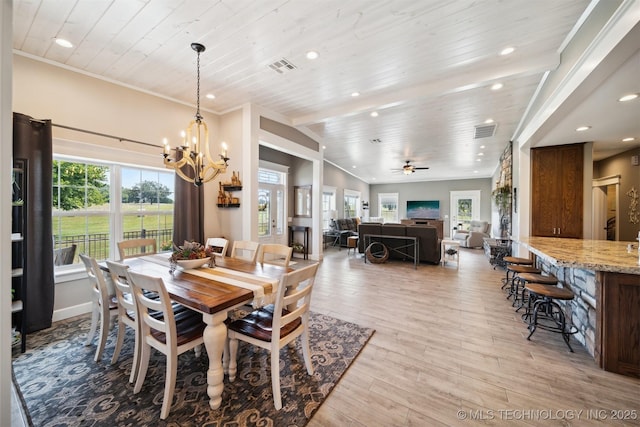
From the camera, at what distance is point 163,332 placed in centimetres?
173

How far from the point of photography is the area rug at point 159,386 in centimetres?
158

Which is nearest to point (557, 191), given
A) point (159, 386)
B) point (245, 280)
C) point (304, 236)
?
point (304, 236)

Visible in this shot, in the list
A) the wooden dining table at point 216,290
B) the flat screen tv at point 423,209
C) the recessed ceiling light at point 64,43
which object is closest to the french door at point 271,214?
the wooden dining table at point 216,290

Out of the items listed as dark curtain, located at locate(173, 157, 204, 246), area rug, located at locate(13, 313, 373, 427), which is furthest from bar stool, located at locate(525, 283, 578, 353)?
dark curtain, located at locate(173, 157, 204, 246)

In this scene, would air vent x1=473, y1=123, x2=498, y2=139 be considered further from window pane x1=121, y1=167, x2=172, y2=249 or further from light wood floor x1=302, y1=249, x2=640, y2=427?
window pane x1=121, y1=167, x2=172, y2=249

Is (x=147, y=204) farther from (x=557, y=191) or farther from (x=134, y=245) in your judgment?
(x=557, y=191)

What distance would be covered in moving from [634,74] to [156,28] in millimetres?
4382

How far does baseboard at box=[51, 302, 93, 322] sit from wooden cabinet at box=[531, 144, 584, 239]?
23.3ft

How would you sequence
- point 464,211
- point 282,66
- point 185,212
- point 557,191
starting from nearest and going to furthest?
point 282,66, point 185,212, point 557,191, point 464,211

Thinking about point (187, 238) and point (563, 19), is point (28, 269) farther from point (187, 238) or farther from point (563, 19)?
point (563, 19)

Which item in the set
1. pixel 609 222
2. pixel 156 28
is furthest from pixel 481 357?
pixel 609 222

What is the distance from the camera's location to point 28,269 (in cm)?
253

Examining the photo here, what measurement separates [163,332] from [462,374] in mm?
2315

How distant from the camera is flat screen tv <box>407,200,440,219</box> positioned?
11508 millimetres
